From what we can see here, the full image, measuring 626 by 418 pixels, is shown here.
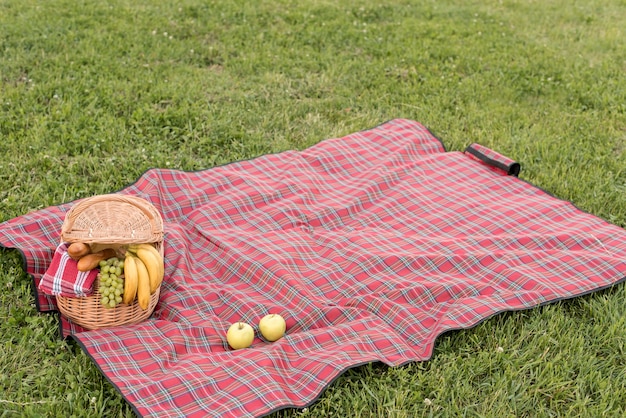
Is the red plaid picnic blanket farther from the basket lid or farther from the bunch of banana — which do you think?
the basket lid

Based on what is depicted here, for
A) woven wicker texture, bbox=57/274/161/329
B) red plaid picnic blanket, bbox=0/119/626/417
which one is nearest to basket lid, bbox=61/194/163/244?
woven wicker texture, bbox=57/274/161/329

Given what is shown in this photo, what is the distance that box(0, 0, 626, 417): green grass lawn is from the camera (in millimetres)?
3377

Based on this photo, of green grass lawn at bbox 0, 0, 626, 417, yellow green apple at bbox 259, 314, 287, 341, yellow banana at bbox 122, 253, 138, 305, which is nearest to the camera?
green grass lawn at bbox 0, 0, 626, 417

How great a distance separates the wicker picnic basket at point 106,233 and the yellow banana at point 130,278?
3.7 inches

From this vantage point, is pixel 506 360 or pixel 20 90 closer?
pixel 506 360

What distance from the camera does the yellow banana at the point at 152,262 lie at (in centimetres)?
355

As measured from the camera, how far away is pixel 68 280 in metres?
3.48

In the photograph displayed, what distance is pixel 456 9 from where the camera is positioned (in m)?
9.12

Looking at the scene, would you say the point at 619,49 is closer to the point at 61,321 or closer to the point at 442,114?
the point at 442,114

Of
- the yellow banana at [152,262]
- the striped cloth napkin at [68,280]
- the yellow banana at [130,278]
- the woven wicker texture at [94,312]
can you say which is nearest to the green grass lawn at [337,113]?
the woven wicker texture at [94,312]

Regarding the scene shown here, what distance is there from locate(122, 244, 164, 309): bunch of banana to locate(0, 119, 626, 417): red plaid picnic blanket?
0.20m

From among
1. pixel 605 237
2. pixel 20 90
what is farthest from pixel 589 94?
pixel 20 90

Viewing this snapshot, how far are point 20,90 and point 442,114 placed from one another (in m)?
3.75

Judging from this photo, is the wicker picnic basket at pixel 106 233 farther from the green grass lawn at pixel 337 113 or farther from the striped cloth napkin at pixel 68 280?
the green grass lawn at pixel 337 113
